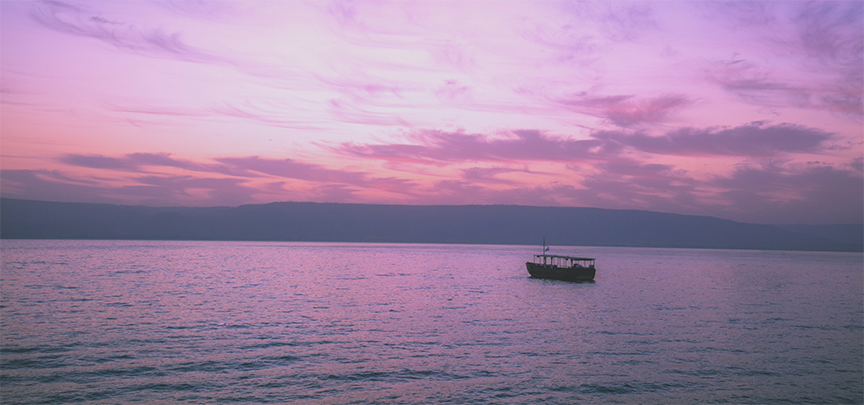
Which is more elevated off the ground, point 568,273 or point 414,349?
point 568,273

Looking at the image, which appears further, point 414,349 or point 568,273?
point 568,273

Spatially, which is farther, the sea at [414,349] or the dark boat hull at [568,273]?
the dark boat hull at [568,273]

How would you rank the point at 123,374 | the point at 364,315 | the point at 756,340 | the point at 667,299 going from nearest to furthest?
1. the point at 123,374
2. the point at 756,340
3. the point at 364,315
4. the point at 667,299

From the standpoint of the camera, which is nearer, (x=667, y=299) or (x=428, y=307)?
(x=428, y=307)

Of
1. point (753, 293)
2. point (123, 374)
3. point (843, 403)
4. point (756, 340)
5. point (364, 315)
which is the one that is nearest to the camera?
point (843, 403)

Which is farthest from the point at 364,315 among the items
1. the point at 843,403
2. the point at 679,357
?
the point at 843,403

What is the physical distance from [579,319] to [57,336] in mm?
44629

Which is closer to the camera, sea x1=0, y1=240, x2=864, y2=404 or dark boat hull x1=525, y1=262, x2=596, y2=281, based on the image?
sea x1=0, y1=240, x2=864, y2=404

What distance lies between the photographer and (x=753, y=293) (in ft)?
265

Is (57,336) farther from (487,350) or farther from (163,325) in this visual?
(487,350)

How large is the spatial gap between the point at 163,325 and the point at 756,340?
49400 mm

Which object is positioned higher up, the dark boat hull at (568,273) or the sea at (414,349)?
the dark boat hull at (568,273)

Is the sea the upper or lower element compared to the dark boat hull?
lower

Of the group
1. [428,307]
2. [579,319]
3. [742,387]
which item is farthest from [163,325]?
[742,387]
